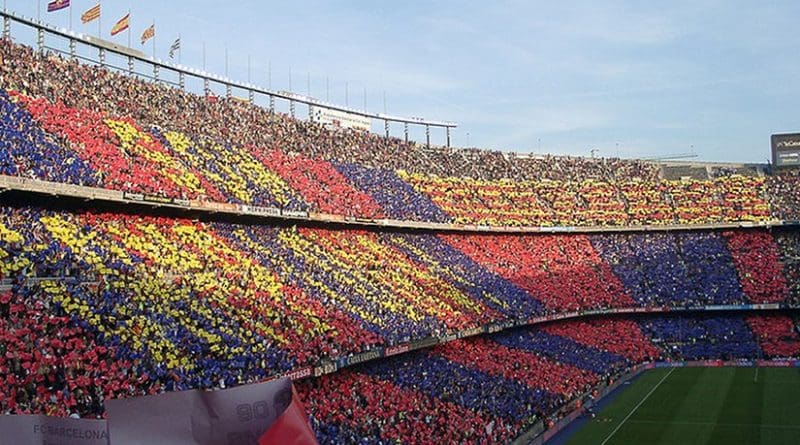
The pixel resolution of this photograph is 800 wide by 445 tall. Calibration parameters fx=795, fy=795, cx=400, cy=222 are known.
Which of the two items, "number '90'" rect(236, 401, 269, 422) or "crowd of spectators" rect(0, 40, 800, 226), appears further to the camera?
"crowd of spectators" rect(0, 40, 800, 226)

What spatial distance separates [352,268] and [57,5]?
19740 millimetres

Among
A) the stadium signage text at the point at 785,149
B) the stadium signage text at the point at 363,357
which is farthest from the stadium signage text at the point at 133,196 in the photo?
the stadium signage text at the point at 785,149

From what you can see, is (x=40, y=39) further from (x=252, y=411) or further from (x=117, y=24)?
(x=252, y=411)

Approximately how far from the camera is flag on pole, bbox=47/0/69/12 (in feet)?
129

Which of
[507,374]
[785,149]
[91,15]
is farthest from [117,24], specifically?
[785,149]

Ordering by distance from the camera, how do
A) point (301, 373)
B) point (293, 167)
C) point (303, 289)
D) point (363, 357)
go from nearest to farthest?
point (301, 373), point (363, 357), point (303, 289), point (293, 167)

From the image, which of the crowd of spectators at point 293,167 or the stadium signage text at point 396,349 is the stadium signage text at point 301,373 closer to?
the stadium signage text at point 396,349

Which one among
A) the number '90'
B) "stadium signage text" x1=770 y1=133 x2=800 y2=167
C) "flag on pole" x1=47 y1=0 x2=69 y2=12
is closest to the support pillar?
"flag on pole" x1=47 y1=0 x2=69 y2=12

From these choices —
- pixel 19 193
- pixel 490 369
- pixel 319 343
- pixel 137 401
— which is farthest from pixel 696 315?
pixel 137 401

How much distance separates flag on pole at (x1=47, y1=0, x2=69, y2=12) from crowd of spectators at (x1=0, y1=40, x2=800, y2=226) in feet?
11.3

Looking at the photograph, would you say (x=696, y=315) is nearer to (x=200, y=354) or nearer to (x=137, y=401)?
(x=200, y=354)

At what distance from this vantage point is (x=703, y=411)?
126 feet

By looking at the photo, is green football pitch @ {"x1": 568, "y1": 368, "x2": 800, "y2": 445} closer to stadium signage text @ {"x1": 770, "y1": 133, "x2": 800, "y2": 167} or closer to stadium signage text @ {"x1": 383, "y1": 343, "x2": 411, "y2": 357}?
stadium signage text @ {"x1": 383, "y1": 343, "x2": 411, "y2": 357}

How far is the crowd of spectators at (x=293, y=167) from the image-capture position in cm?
3159
